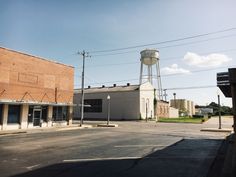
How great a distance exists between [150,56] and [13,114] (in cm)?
5087

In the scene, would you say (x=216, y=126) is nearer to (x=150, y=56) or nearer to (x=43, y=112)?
(x=43, y=112)

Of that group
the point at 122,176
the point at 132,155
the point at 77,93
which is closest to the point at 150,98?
the point at 77,93

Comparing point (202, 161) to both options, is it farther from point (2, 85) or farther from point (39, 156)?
point (2, 85)

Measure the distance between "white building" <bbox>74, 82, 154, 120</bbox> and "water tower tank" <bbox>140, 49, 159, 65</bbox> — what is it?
12.4 metres

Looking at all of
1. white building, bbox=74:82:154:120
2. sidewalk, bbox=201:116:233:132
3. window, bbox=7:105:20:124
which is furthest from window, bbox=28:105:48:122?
white building, bbox=74:82:154:120

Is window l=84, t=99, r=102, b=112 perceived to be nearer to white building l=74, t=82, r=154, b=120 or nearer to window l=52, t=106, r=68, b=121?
white building l=74, t=82, r=154, b=120

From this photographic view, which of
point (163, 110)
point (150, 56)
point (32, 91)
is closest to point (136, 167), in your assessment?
point (32, 91)

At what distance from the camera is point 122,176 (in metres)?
8.79

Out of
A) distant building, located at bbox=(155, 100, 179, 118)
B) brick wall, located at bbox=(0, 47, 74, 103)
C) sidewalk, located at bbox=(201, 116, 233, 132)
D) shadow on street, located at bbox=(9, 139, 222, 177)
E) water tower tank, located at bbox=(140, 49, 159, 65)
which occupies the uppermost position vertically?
water tower tank, located at bbox=(140, 49, 159, 65)

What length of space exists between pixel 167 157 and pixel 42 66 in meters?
23.8

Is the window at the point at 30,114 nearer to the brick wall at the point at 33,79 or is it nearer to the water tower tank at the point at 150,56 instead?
the brick wall at the point at 33,79

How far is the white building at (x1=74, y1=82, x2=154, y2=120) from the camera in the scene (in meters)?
57.1

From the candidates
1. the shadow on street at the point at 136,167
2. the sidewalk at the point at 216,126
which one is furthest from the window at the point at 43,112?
the shadow on street at the point at 136,167

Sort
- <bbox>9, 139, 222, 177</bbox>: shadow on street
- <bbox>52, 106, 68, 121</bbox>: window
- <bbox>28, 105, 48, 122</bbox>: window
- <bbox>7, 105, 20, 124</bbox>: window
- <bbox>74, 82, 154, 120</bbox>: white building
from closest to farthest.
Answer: <bbox>9, 139, 222, 177</bbox>: shadow on street < <bbox>7, 105, 20, 124</bbox>: window < <bbox>28, 105, 48, 122</bbox>: window < <bbox>52, 106, 68, 121</bbox>: window < <bbox>74, 82, 154, 120</bbox>: white building
